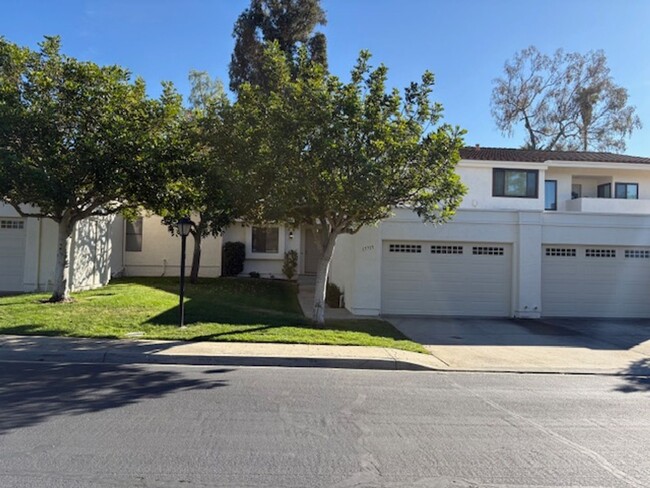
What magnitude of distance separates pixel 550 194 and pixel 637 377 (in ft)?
57.6

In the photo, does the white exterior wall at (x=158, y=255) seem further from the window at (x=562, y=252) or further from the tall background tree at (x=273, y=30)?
the window at (x=562, y=252)

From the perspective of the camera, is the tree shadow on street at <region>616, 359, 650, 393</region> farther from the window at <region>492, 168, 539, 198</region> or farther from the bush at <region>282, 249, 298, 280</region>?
the bush at <region>282, 249, 298, 280</region>

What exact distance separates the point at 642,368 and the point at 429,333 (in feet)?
15.6

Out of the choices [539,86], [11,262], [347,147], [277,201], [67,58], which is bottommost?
[11,262]

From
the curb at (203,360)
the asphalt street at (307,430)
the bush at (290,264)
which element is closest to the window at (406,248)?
the curb at (203,360)

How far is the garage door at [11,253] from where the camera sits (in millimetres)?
17203

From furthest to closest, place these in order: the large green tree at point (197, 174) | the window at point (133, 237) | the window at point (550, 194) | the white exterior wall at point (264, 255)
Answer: the white exterior wall at point (264, 255) → the window at point (550, 194) → the window at point (133, 237) → the large green tree at point (197, 174)

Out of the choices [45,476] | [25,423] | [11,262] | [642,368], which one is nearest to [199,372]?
[25,423]

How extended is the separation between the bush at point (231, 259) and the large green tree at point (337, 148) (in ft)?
40.7

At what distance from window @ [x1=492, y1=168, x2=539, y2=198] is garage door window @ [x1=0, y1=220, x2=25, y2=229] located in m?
18.2

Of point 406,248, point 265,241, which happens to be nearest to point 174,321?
point 406,248

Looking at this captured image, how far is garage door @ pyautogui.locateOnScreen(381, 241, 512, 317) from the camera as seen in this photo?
→ 16.5 m

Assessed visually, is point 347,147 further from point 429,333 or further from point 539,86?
point 539,86

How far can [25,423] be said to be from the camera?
18.4 feet
